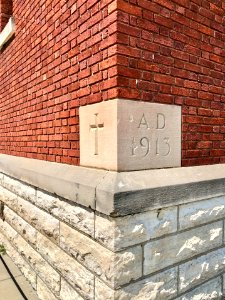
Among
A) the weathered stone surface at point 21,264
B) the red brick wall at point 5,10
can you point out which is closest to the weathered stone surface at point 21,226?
the weathered stone surface at point 21,264

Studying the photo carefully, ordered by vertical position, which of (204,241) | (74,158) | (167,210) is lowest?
(204,241)

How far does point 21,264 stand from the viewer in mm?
4043

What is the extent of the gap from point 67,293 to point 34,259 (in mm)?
945

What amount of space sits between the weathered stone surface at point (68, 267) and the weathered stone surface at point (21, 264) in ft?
1.62

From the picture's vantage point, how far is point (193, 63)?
285cm

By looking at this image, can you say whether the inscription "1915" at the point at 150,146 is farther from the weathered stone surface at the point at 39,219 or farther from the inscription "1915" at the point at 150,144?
the weathered stone surface at the point at 39,219

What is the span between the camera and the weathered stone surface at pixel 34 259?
A: 10.1 feet

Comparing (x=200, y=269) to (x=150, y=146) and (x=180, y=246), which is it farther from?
(x=150, y=146)

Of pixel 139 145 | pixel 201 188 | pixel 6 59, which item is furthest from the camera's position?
pixel 6 59

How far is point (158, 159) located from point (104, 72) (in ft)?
2.89

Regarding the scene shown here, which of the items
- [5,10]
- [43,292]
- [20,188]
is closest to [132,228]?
[43,292]

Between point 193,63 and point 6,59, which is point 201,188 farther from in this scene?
point 6,59

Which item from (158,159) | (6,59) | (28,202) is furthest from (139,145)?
(6,59)

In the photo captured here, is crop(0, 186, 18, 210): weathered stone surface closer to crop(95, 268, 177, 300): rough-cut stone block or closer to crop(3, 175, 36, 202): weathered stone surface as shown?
crop(3, 175, 36, 202): weathered stone surface
